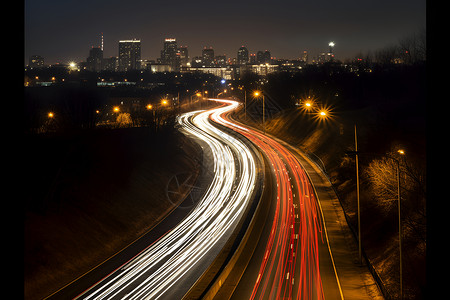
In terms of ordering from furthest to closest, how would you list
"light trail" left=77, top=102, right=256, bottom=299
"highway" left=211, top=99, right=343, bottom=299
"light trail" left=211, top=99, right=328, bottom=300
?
"light trail" left=77, top=102, right=256, bottom=299 < "light trail" left=211, top=99, right=328, bottom=300 < "highway" left=211, top=99, right=343, bottom=299

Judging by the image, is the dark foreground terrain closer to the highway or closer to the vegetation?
the highway

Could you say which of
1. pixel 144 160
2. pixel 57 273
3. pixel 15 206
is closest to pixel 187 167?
pixel 144 160

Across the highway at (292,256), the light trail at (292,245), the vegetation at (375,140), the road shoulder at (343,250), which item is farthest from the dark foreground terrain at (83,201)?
the vegetation at (375,140)

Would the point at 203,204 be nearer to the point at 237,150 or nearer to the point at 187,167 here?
the point at 187,167

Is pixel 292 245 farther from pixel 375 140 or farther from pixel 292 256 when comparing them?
pixel 375 140

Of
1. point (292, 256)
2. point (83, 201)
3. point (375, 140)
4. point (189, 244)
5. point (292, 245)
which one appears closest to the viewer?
point (292, 256)

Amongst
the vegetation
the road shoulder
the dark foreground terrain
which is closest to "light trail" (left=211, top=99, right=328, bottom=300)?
the road shoulder

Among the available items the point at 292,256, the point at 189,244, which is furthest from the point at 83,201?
the point at 292,256
